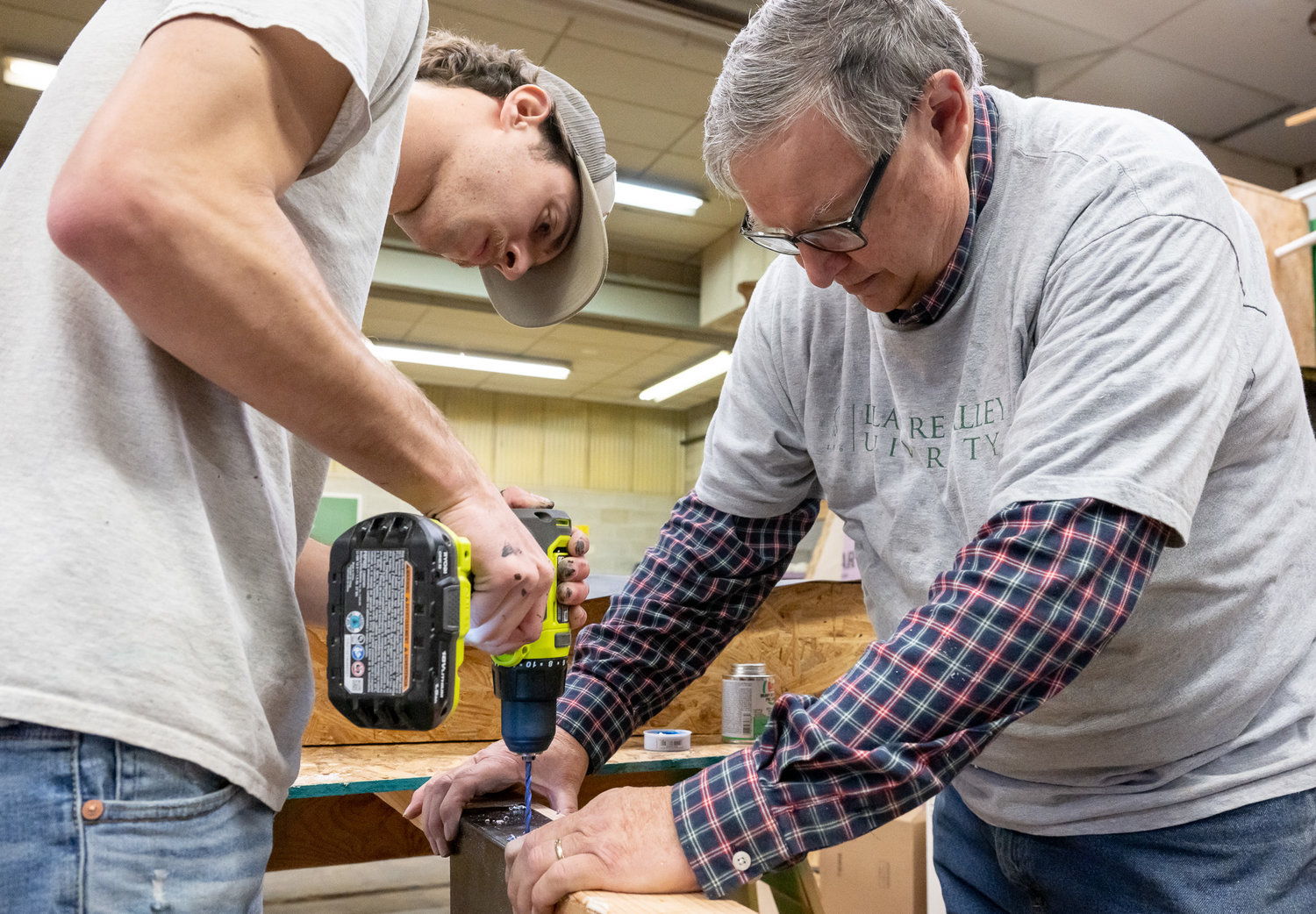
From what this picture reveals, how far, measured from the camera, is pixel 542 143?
1525mm

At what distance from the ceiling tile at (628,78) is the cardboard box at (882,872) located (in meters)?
4.75

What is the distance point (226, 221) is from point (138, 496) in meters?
0.22

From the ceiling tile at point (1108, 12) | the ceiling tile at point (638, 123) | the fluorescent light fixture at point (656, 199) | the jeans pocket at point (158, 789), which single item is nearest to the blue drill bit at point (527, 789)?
the jeans pocket at point (158, 789)

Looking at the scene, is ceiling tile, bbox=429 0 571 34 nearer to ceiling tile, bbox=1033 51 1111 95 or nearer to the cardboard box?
ceiling tile, bbox=1033 51 1111 95

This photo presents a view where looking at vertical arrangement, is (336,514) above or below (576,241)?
below

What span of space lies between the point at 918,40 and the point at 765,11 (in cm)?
20

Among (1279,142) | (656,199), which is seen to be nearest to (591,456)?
(656,199)

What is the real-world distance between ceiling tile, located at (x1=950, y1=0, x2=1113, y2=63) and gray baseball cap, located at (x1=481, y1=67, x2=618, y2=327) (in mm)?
4196

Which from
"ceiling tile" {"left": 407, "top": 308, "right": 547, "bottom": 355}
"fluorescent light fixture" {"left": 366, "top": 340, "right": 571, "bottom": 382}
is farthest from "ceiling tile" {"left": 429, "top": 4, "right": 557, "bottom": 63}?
"fluorescent light fixture" {"left": 366, "top": 340, "right": 571, "bottom": 382}

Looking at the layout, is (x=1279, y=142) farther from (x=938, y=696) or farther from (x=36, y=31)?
(x=36, y=31)

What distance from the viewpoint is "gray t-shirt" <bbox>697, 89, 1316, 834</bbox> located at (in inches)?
38.7

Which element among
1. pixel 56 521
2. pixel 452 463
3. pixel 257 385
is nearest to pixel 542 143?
pixel 452 463

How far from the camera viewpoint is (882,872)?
114 inches

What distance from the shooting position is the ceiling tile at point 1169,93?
5.84m
